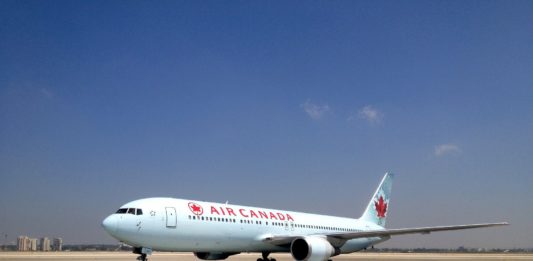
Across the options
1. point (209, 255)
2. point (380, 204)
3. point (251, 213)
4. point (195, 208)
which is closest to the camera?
point (195, 208)

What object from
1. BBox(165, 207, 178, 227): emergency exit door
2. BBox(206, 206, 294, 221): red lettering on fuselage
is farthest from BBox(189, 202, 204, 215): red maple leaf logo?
BBox(165, 207, 178, 227): emergency exit door

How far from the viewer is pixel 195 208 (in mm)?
24094

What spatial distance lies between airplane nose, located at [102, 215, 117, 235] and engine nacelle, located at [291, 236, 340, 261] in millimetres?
9426

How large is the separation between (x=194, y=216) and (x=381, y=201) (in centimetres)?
2173

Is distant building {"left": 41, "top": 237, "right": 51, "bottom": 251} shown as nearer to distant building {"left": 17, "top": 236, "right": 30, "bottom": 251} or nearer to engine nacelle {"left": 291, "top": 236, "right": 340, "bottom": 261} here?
distant building {"left": 17, "top": 236, "right": 30, "bottom": 251}

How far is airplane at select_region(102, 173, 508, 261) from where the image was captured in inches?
848

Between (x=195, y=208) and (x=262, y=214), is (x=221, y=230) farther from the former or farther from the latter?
(x=262, y=214)

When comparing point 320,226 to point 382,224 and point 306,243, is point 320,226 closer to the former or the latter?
point 306,243

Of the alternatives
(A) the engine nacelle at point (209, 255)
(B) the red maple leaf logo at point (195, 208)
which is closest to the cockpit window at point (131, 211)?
(B) the red maple leaf logo at point (195, 208)

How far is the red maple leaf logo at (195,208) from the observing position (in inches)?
940

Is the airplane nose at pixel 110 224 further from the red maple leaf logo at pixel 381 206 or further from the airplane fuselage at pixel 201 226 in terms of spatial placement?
the red maple leaf logo at pixel 381 206

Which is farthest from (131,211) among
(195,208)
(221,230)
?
(221,230)

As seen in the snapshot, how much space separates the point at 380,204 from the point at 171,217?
23.1m

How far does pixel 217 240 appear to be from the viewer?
24797mm
